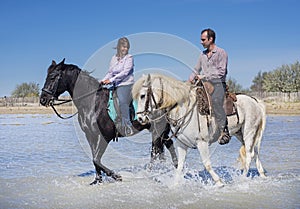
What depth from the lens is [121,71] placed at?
692 centimetres

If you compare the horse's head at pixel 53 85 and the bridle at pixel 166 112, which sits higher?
the horse's head at pixel 53 85

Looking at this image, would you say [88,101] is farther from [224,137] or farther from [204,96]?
[224,137]

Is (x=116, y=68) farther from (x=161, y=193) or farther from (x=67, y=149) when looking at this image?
(x=67, y=149)

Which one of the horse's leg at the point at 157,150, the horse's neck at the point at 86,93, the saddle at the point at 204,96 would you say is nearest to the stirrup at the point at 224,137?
the saddle at the point at 204,96

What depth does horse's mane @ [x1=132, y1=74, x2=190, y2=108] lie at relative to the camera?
A: 5.91 meters

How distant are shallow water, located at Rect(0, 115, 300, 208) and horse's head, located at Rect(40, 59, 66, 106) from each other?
5.22 feet

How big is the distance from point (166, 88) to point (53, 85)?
2.06 m

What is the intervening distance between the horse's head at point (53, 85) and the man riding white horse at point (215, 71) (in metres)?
2.40

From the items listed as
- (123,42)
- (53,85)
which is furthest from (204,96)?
(53,85)

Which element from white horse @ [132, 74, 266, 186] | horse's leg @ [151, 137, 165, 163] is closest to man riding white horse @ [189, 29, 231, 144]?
white horse @ [132, 74, 266, 186]

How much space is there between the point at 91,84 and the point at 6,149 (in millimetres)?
5952

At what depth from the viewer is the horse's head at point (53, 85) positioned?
6609 millimetres

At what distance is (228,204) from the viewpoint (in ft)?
18.2

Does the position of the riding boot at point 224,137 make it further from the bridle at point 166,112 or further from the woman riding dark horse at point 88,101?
the woman riding dark horse at point 88,101
